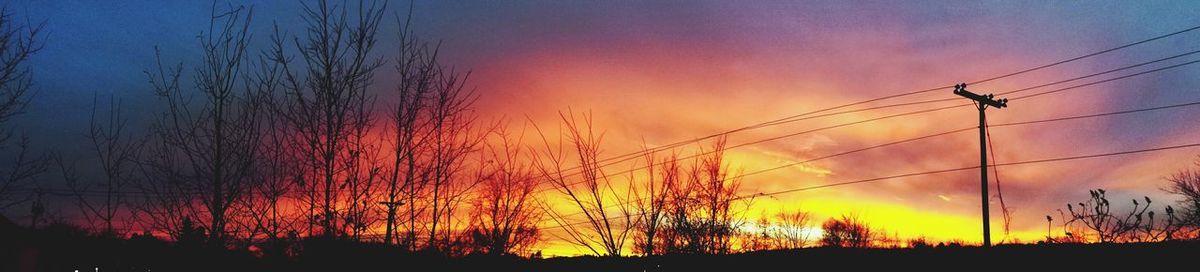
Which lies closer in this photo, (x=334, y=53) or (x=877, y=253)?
(x=334, y=53)

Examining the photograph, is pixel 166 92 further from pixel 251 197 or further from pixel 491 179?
pixel 491 179

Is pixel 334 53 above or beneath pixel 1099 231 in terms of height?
above

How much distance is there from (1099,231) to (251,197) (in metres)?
17.9

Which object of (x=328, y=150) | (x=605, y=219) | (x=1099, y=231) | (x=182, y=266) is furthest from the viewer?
(x=1099, y=231)

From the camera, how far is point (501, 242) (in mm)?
12641

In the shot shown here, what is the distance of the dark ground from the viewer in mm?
9930

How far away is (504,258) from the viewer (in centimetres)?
1430

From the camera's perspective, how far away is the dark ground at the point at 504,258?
993 centimetres

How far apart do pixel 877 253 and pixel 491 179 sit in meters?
6.42

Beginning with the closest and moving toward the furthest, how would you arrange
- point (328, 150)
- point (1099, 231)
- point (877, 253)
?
point (328, 150)
point (877, 253)
point (1099, 231)

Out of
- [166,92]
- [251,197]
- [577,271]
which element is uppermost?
[166,92]

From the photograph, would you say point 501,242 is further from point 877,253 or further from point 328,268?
point 877,253

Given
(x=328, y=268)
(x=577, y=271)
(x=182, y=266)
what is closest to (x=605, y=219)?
(x=328, y=268)

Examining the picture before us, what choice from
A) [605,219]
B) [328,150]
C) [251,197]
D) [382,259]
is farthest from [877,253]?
[251,197]
